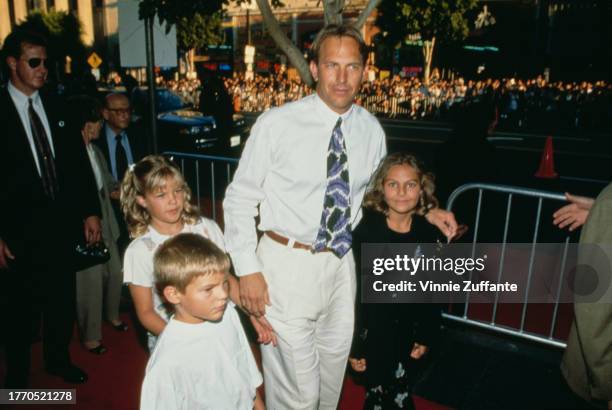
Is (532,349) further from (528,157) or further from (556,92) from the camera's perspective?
(556,92)

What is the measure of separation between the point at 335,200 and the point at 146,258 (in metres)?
1.07

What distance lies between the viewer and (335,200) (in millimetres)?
2613

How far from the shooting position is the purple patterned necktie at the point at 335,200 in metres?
2.59

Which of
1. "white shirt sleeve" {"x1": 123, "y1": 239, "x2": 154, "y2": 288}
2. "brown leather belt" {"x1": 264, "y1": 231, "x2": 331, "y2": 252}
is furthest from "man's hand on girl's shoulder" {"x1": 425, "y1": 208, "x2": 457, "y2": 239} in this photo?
"white shirt sleeve" {"x1": 123, "y1": 239, "x2": 154, "y2": 288}

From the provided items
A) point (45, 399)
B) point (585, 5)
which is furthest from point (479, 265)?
point (585, 5)

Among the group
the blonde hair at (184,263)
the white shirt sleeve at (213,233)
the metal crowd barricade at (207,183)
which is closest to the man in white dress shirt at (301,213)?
the blonde hair at (184,263)

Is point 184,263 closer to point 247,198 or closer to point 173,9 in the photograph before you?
point 247,198

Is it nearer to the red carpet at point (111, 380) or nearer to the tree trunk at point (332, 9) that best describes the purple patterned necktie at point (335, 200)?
the red carpet at point (111, 380)

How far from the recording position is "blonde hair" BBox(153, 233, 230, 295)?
85.4 inches

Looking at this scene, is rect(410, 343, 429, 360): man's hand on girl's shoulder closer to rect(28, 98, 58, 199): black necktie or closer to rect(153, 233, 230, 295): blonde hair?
rect(153, 233, 230, 295): blonde hair

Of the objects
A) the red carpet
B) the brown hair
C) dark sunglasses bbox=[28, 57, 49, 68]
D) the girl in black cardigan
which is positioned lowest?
the red carpet

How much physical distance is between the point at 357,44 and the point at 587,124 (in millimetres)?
21317


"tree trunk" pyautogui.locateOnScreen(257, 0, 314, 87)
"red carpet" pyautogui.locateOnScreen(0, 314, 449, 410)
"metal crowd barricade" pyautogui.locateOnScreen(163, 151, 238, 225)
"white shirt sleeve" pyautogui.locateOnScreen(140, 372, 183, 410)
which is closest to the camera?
"white shirt sleeve" pyautogui.locateOnScreen(140, 372, 183, 410)

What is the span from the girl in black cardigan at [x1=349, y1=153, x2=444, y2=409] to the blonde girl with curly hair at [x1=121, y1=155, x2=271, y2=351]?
2.81 ft
